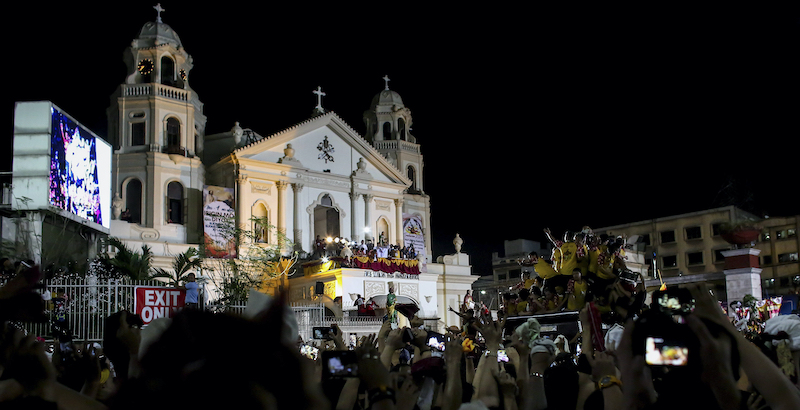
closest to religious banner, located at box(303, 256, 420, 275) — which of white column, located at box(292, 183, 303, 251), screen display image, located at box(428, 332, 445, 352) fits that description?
white column, located at box(292, 183, 303, 251)

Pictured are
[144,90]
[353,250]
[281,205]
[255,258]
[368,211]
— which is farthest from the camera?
[368,211]

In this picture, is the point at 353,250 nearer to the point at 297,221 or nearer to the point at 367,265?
the point at 367,265

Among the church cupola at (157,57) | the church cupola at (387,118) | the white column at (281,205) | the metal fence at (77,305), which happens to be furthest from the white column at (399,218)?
the metal fence at (77,305)

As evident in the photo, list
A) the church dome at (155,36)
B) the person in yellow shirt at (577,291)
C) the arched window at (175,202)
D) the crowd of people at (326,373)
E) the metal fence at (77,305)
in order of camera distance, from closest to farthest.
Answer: the crowd of people at (326,373) → the person in yellow shirt at (577,291) → the metal fence at (77,305) → the arched window at (175,202) → the church dome at (155,36)

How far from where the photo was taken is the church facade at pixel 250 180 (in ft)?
106

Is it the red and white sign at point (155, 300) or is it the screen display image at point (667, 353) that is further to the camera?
the red and white sign at point (155, 300)

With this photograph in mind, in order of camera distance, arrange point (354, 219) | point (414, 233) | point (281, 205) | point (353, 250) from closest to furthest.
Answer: point (353, 250) < point (281, 205) < point (354, 219) < point (414, 233)

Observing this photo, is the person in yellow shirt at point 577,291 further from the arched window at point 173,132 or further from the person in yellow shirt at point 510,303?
the arched window at point 173,132

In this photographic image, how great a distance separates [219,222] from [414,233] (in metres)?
12.6

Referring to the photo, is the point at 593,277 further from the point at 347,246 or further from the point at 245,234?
the point at 245,234

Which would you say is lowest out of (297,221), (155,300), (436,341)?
(436,341)

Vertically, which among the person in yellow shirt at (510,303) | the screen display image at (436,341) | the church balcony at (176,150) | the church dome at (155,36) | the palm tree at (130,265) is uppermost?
the church dome at (155,36)

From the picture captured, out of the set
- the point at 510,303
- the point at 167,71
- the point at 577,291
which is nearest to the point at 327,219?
the point at 167,71

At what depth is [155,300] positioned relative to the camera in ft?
46.8
